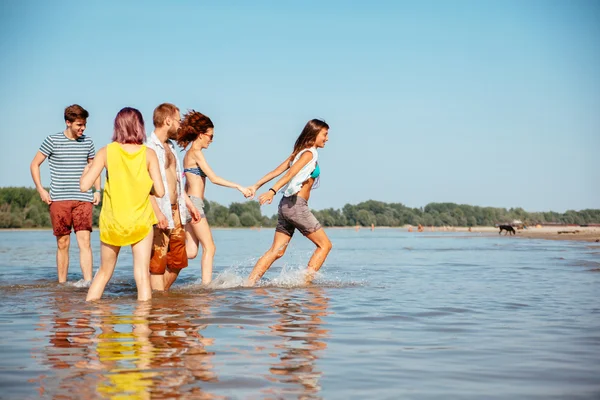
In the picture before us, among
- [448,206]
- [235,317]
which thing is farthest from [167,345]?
[448,206]

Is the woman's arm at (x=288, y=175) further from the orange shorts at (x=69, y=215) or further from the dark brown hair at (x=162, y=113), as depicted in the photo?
the orange shorts at (x=69, y=215)

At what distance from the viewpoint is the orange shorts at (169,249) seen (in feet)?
26.7

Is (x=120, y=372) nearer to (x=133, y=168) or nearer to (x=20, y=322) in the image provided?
(x=20, y=322)

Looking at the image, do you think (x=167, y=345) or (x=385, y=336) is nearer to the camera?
(x=167, y=345)

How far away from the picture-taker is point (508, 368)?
14.5 feet

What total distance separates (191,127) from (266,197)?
1.31 m

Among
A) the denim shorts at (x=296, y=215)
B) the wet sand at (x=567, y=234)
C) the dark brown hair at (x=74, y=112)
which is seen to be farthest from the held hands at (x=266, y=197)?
the wet sand at (x=567, y=234)

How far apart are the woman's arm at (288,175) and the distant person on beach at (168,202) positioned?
105cm

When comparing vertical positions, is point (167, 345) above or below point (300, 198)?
below

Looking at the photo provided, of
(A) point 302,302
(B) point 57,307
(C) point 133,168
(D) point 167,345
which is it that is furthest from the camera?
(A) point 302,302

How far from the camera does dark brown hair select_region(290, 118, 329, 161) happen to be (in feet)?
31.4

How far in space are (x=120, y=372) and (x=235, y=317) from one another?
255cm

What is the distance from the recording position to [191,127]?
29.7 feet

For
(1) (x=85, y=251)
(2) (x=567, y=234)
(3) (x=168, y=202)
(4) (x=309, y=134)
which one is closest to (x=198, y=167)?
(3) (x=168, y=202)
